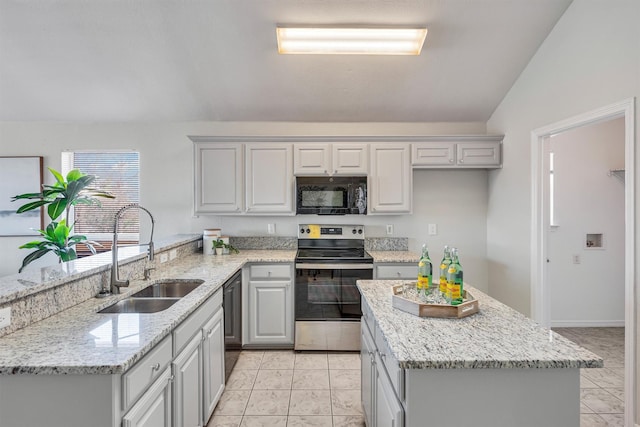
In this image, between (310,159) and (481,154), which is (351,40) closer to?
(310,159)

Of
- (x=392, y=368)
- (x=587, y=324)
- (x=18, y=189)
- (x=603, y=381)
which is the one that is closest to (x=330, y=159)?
(x=392, y=368)

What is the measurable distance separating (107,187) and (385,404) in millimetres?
3856

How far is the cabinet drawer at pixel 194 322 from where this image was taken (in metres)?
1.60

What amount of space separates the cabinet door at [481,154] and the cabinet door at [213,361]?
9.17 ft

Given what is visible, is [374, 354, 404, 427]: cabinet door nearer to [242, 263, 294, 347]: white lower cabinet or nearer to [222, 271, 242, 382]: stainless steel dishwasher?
[222, 271, 242, 382]: stainless steel dishwasher

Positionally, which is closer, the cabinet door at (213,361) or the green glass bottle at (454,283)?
the green glass bottle at (454,283)

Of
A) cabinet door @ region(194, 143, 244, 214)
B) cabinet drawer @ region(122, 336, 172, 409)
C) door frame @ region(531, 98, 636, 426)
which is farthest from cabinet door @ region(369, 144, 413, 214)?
cabinet drawer @ region(122, 336, 172, 409)

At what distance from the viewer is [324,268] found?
10.5 ft

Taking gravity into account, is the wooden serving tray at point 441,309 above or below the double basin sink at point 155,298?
above

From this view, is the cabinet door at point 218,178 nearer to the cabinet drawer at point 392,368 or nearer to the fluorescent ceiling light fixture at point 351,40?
the fluorescent ceiling light fixture at point 351,40

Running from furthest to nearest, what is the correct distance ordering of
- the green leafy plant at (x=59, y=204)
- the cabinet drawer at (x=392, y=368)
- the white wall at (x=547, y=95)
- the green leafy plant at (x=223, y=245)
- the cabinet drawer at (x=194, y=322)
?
1. the green leafy plant at (x=223, y=245)
2. the green leafy plant at (x=59, y=204)
3. the white wall at (x=547, y=95)
4. the cabinet drawer at (x=194, y=322)
5. the cabinet drawer at (x=392, y=368)

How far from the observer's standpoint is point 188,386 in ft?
5.70

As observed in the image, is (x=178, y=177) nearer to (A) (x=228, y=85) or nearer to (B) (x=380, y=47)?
(A) (x=228, y=85)

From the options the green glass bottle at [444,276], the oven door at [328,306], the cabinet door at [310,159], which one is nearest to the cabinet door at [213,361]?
the oven door at [328,306]
